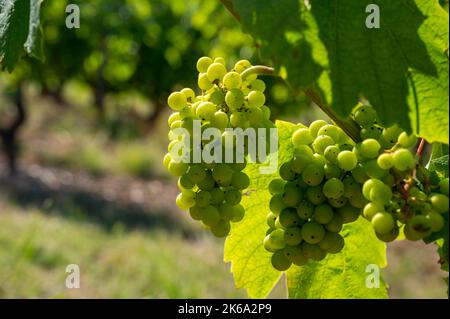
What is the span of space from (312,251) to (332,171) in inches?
4.5

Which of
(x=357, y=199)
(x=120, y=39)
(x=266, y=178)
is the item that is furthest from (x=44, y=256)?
(x=120, y=39)

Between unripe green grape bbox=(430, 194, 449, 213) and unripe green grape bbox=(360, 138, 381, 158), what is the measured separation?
10 cm

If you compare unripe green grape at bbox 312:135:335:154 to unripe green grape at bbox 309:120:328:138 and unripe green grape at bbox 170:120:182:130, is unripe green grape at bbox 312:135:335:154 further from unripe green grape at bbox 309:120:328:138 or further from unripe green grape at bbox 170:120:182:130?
unripe green grape at bbox 170:120:182:130

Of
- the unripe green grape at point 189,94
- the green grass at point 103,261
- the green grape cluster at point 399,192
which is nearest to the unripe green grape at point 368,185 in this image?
the green grape cluster at point 399,192

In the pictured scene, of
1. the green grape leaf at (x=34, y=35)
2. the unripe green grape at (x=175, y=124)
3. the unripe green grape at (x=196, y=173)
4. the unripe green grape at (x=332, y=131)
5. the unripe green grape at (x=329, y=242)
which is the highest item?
the green grape leaf at (x=34, y=35)

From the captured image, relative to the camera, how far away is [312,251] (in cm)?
97

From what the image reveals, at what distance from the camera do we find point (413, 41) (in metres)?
0.91

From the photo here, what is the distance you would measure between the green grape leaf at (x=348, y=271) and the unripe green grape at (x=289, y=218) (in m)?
0.33

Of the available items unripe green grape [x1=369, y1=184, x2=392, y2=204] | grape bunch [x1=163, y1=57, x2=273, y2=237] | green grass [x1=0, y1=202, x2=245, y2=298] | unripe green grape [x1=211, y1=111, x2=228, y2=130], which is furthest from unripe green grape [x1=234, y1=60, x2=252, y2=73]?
green grass [x1=0, y1=202, x2=245, y2=298]

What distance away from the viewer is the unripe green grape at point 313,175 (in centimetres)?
94

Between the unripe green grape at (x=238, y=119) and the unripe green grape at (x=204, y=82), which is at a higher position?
the unripe green grape at (x=204, y=82)

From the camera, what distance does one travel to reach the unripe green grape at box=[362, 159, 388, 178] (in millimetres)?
876

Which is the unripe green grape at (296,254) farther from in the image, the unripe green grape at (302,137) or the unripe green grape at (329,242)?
the unripe green grape at (302,137)

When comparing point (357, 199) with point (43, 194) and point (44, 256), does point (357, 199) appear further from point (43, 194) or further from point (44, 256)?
point (43, 194)
